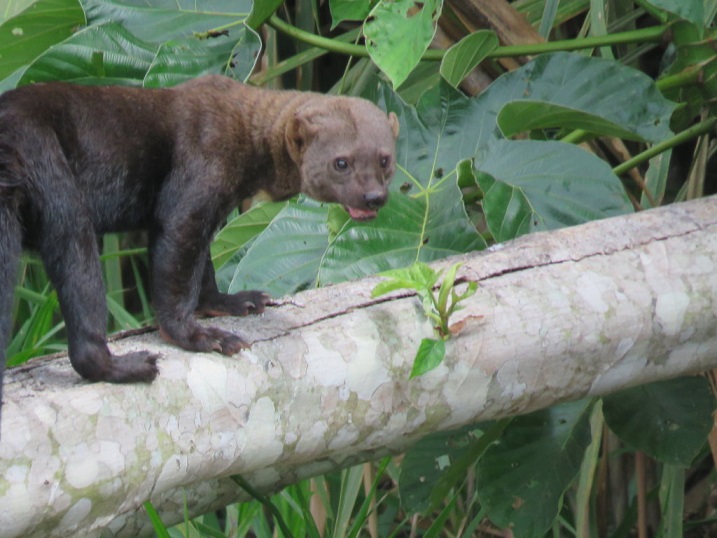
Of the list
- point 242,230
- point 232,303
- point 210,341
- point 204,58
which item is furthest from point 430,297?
point 204,58

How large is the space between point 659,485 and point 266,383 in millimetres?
2093

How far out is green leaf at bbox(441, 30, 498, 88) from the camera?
2902 mm

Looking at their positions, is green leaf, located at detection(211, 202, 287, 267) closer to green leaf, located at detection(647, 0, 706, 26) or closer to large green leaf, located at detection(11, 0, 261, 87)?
large green leaf, located at detection(11, 0, 261, 87)

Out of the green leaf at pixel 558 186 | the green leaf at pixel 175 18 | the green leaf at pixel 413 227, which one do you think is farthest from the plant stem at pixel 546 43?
the green leaf at pixel 558 186

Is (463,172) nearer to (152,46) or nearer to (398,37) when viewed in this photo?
(398,37)

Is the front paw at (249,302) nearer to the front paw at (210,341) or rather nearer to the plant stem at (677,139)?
the front paw at (210,341)

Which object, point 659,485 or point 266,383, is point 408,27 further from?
point 659,485

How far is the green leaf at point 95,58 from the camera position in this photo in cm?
297

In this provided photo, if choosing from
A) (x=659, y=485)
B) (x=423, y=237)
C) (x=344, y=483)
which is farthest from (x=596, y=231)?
(x=659, y=485)

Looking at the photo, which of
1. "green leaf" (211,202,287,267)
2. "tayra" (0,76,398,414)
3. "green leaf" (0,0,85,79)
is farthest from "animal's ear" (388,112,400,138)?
"green leaf" (0,0,85,79)

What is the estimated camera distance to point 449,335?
A: 6.95ft

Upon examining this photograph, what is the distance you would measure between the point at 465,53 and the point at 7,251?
1413mm

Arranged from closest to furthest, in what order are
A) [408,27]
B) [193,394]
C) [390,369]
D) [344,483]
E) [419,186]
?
[193,394] < [390,369] < [408,27] < [419,186] < [344,483]

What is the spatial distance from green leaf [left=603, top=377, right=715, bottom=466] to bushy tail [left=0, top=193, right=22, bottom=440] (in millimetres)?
1501
